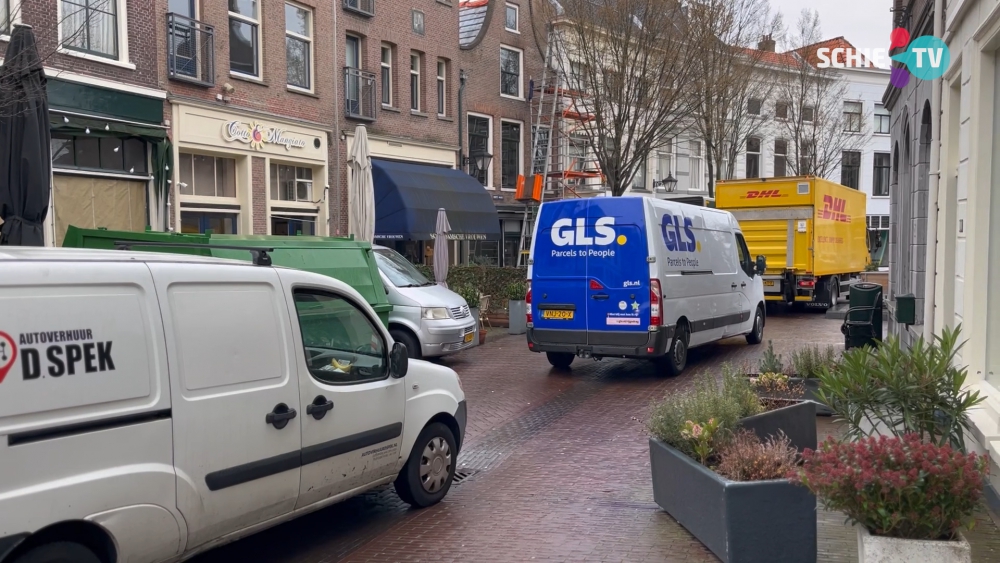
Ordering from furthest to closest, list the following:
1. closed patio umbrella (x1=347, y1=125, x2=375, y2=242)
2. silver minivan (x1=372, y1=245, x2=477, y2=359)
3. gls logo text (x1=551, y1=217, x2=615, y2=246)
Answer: closed patio umbrella (x1=347, y1=125, x2=375, y2=242) < silver minivan (x1=372, y1=245, x2=477, y2=359) < gls logo text (x1=551, y1=217, x2=615, y2=246)

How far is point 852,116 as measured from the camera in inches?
1358

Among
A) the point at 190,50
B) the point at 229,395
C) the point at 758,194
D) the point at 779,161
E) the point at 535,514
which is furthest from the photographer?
the point at 779,161

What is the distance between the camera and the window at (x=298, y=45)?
20531 millimetres

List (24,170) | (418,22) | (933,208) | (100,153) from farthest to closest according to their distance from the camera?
(418,22) < (100,153) < (24,170) < (933,208)

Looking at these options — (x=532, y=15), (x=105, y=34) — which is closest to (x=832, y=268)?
(x=532, y=15)

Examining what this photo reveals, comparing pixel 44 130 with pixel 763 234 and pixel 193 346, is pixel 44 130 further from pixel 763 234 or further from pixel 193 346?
pixel 763 234

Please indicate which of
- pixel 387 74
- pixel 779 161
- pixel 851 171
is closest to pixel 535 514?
pixel 387 74

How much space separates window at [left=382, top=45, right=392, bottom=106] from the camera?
23484 mm

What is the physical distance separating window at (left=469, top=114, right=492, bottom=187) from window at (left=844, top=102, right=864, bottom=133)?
49.0 ft

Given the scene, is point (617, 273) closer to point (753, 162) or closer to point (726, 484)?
point (726, 484)

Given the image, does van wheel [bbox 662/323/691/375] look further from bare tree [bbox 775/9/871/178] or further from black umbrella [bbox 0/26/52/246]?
bare tree [bbox 775/9/871/178]

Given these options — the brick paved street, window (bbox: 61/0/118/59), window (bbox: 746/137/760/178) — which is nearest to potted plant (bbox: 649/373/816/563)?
the brick paved street

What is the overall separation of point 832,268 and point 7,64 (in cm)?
1886

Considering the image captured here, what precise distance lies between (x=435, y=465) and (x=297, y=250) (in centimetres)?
504
